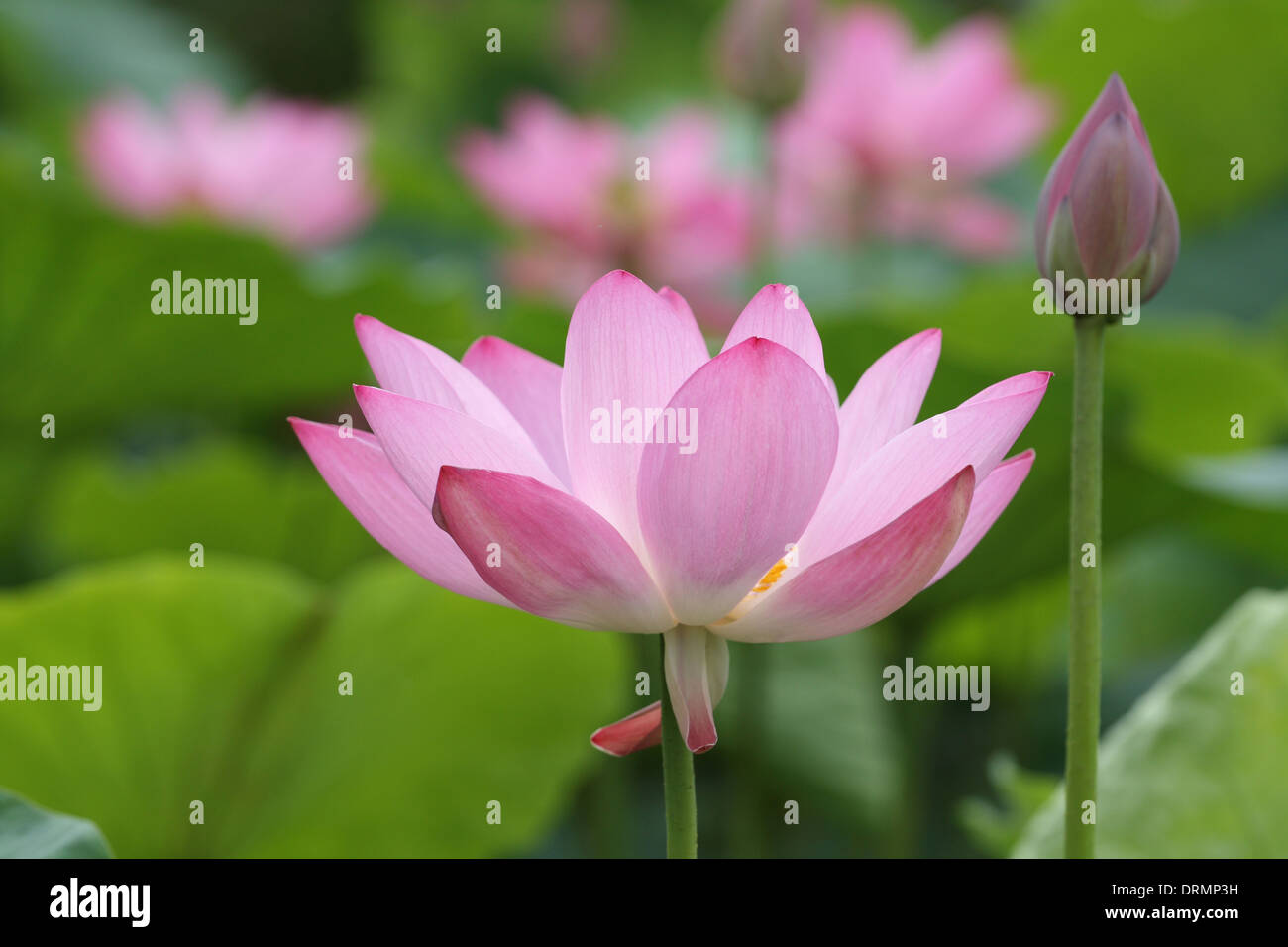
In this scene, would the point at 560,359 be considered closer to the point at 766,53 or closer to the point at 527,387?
the point at 766,53

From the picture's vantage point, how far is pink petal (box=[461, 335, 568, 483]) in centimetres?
34

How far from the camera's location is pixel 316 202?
1261 millimetres

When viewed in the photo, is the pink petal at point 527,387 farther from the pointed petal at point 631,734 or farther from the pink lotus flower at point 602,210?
the pink lotus flower at point 602,210

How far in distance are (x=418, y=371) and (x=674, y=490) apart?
0.06m

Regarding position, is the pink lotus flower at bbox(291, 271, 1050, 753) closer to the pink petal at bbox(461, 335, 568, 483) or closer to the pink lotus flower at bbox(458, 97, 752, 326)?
the pink petal at bbox(461, 335, 568, 483)

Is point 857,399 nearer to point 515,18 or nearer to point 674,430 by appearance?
point 674,430

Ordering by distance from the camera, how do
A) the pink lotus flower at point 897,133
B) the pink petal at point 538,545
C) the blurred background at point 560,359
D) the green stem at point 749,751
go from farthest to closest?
the pink lotus flower at point 897,133 < the green stem at point 749,751 < the blurred background at point 560,359 < the pink petal at point 538,545

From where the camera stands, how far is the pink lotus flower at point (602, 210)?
1.15 m

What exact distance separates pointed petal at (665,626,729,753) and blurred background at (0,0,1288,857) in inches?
6.7

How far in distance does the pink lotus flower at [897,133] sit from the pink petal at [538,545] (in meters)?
0.91

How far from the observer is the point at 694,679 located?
0.27 meters

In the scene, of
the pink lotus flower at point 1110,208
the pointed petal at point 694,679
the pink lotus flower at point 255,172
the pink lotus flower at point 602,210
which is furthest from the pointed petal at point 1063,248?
the pink lotus flower at point 255,172
